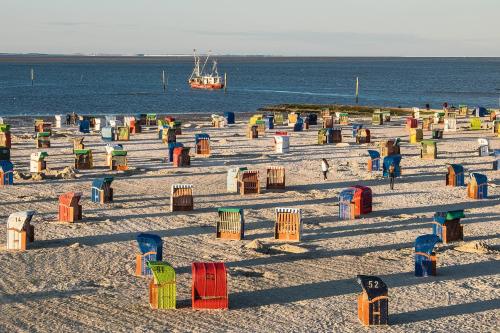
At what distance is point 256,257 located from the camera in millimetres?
20750

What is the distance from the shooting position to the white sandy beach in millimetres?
16250

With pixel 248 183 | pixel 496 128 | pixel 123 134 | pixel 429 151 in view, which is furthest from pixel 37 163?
pixel 496 128

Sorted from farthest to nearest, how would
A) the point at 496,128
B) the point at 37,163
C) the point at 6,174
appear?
the point at 496,128
the point at 37,163
the point at 6,174

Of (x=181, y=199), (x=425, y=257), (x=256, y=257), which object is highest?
(x=181, y=199)

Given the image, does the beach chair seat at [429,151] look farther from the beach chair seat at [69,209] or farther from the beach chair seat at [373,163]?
the beach chair seat at [69,209]

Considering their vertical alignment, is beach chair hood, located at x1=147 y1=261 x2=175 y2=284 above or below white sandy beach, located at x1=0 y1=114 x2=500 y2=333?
above

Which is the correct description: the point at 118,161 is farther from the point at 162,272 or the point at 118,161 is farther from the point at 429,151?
the point at 162,272

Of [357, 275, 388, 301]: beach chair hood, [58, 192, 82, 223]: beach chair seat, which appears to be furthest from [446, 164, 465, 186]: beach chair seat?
[357, 275, 388, 301]: beach chair hood

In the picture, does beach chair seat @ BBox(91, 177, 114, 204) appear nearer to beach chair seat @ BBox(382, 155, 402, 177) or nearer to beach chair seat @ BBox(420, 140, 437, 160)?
beach chair seat @ BBox(382, 155, 402, 177)

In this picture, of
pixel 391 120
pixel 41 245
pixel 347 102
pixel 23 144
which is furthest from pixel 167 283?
pixel 347 102

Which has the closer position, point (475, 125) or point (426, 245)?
point (426, 245)

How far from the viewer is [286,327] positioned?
1577 centimetres

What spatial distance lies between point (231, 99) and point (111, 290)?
85196mm

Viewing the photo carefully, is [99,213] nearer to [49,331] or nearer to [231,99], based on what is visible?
[49,331]
